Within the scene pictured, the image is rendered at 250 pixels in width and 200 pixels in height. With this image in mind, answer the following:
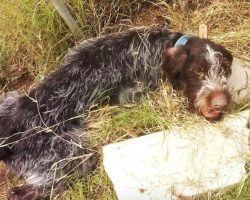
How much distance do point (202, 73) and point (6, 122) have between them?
1785 mm

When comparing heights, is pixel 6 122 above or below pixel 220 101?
above

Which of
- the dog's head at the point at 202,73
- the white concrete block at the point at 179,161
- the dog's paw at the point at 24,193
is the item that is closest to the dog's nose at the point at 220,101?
the dog's head at the point at 202,73

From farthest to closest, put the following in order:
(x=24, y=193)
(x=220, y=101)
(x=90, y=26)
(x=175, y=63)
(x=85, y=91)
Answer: (x=90, y=26) < (x=85, y=91) < (x=175, y=63) < (x=24, y=193) < (x=220, y=101)

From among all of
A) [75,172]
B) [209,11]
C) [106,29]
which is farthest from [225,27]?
[75,172]

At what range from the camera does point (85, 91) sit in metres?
5.30

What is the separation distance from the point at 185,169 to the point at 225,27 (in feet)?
6.67

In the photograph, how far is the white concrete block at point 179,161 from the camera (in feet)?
15.7

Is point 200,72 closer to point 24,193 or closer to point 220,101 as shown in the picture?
point 220,101

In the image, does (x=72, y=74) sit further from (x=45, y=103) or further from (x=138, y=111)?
(x=138, y=111)

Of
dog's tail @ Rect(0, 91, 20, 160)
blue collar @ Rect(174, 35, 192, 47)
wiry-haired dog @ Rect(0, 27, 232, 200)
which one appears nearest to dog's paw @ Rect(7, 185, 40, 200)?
wiry-haired dog @ Rect(0, 27, 232, 200)

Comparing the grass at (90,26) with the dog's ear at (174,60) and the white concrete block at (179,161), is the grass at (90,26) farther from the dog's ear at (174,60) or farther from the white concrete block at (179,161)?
the white concrete block at (179,161)

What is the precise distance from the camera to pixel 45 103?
17.0ft

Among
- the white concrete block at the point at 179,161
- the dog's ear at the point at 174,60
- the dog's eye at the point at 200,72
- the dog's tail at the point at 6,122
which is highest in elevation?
the dog's tail at the point at 6,122

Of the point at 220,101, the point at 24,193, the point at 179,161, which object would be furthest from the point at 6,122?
the point at 220,101
